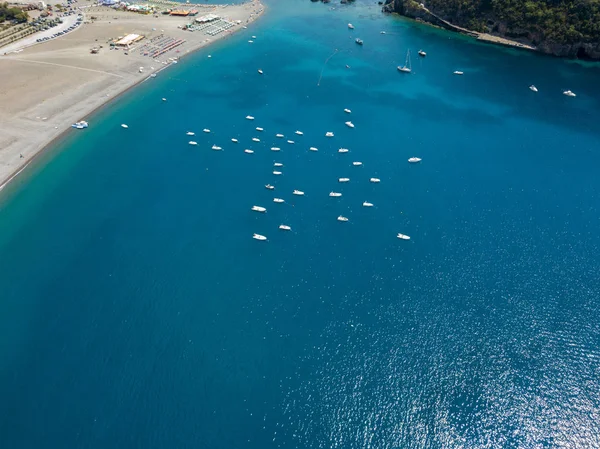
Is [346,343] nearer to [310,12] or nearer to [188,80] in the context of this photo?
[188,80]

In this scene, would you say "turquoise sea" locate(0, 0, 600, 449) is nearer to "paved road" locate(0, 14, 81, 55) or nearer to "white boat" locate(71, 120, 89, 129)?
"white boat" locate(71, 120, 89, 129)

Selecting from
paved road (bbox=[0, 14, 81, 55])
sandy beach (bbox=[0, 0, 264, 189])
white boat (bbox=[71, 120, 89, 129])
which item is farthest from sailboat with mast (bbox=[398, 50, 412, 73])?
paved road (bbox=[0, 14, 81, 55])

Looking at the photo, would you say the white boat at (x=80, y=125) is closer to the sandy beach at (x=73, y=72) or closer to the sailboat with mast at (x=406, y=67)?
the sandy beach at (x=73, y=72)

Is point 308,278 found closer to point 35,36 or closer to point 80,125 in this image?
point 80,125

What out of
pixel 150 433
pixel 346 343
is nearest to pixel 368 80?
pixel 346 343

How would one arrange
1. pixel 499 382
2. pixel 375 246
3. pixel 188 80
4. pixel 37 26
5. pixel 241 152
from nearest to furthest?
1. pixel 499 382
2. pixel 375 246
3. pixel 241 152
4. pixel 188 80
5. pixel 37 26

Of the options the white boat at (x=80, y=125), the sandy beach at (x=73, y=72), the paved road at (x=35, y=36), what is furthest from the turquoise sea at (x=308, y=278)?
the paved road at (x=35, y=36)
